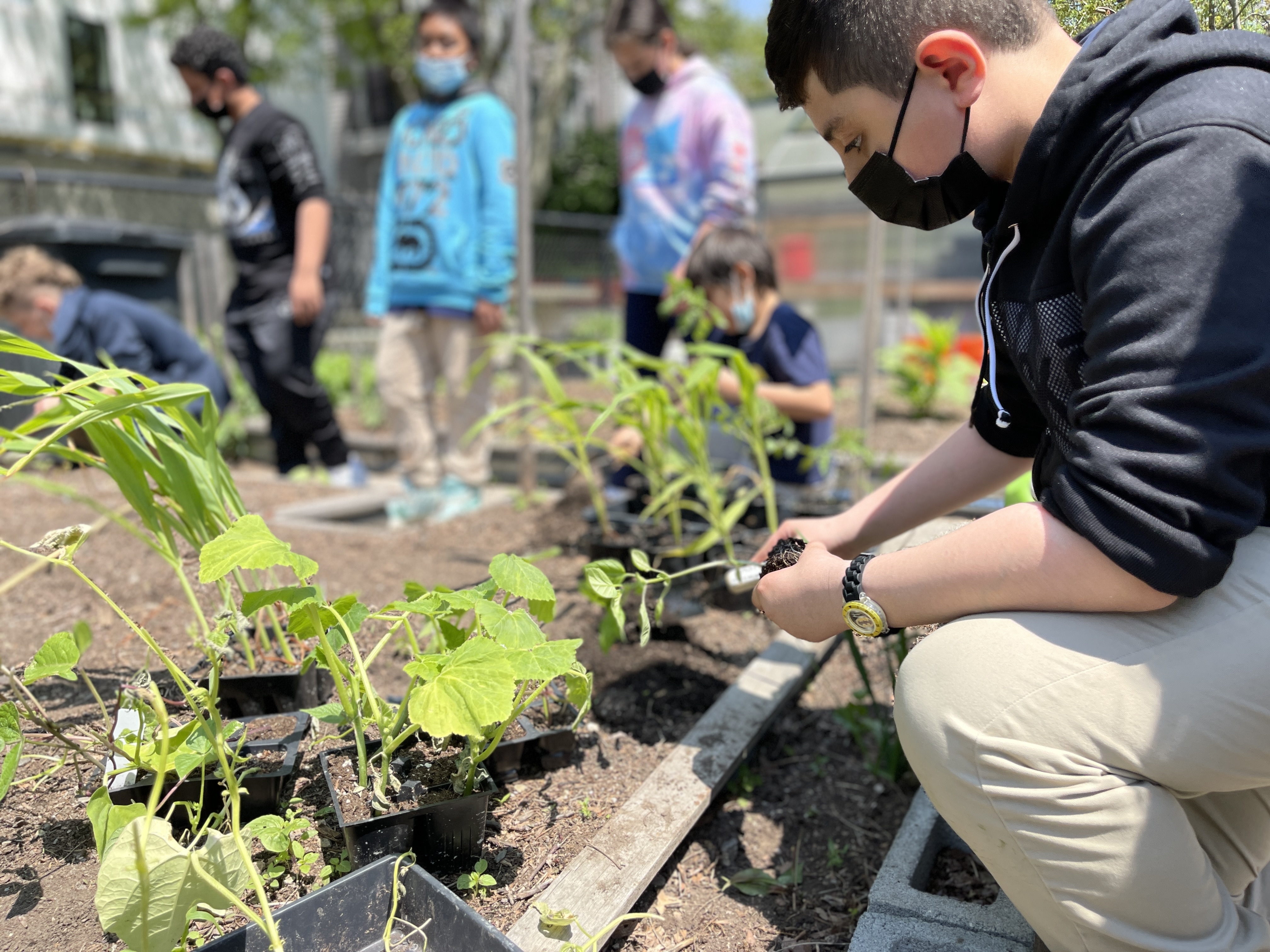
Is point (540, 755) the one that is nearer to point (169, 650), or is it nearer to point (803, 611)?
point (803, 611)

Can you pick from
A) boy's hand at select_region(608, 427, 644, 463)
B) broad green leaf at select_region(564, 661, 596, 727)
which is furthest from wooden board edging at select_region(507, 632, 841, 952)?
boy's hand at select_region(608, 427, 644, 463)

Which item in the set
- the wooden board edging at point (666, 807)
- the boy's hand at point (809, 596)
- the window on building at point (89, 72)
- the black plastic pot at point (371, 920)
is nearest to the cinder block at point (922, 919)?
the wooden board edging at point (666, 807)

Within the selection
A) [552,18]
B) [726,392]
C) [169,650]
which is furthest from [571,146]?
[169,650]

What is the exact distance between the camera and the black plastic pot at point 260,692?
1.52 meters

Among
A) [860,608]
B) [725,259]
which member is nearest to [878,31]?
[860,608]

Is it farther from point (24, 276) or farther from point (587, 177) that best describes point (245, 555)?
point (587, 177)

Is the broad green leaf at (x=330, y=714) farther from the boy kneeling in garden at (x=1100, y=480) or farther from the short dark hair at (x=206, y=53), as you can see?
the short dark hair at (x=206, y=53)

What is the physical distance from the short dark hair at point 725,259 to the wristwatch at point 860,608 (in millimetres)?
1847

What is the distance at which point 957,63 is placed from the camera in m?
1.07

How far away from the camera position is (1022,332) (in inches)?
45.0

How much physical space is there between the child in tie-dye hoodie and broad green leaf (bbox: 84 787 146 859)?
2.52 metres

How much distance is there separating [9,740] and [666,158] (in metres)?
2.93

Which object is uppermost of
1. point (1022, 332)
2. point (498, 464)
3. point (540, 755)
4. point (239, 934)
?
point (1022, 332)

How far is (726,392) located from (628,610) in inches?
35.8
